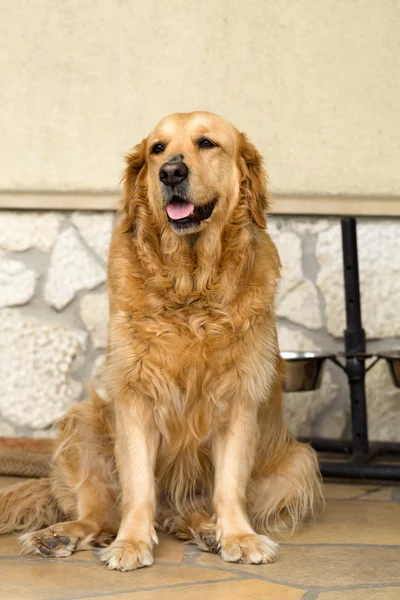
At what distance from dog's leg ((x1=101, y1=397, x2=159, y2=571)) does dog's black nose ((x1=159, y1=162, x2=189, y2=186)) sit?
0.73 meters

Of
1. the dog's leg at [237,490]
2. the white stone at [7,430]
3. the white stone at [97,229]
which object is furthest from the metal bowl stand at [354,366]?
the white stone at [7,430]

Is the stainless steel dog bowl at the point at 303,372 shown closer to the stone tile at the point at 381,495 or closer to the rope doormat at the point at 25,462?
the stone tile at the point at 381,495

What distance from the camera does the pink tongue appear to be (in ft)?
9.44

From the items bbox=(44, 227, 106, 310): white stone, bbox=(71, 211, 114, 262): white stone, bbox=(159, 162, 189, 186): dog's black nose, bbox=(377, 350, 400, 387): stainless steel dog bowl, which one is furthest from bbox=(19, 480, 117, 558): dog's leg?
bbox=(71, 211, 114, 262): white stone

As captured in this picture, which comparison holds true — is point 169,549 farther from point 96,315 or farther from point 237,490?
point 96,315

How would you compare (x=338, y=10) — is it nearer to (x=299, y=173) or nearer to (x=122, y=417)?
(x=299, y=173)

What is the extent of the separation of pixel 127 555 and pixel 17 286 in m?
2.34

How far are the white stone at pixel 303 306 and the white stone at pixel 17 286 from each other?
4.44ft

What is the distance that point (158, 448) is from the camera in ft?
9.76

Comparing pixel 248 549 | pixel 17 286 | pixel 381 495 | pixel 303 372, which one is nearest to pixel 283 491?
pixel 248 549

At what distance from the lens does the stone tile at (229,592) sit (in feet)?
7.59

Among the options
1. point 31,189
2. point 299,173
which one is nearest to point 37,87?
point 31,189

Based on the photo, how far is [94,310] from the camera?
15.0 feet

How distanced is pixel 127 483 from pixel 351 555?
2.49ft
